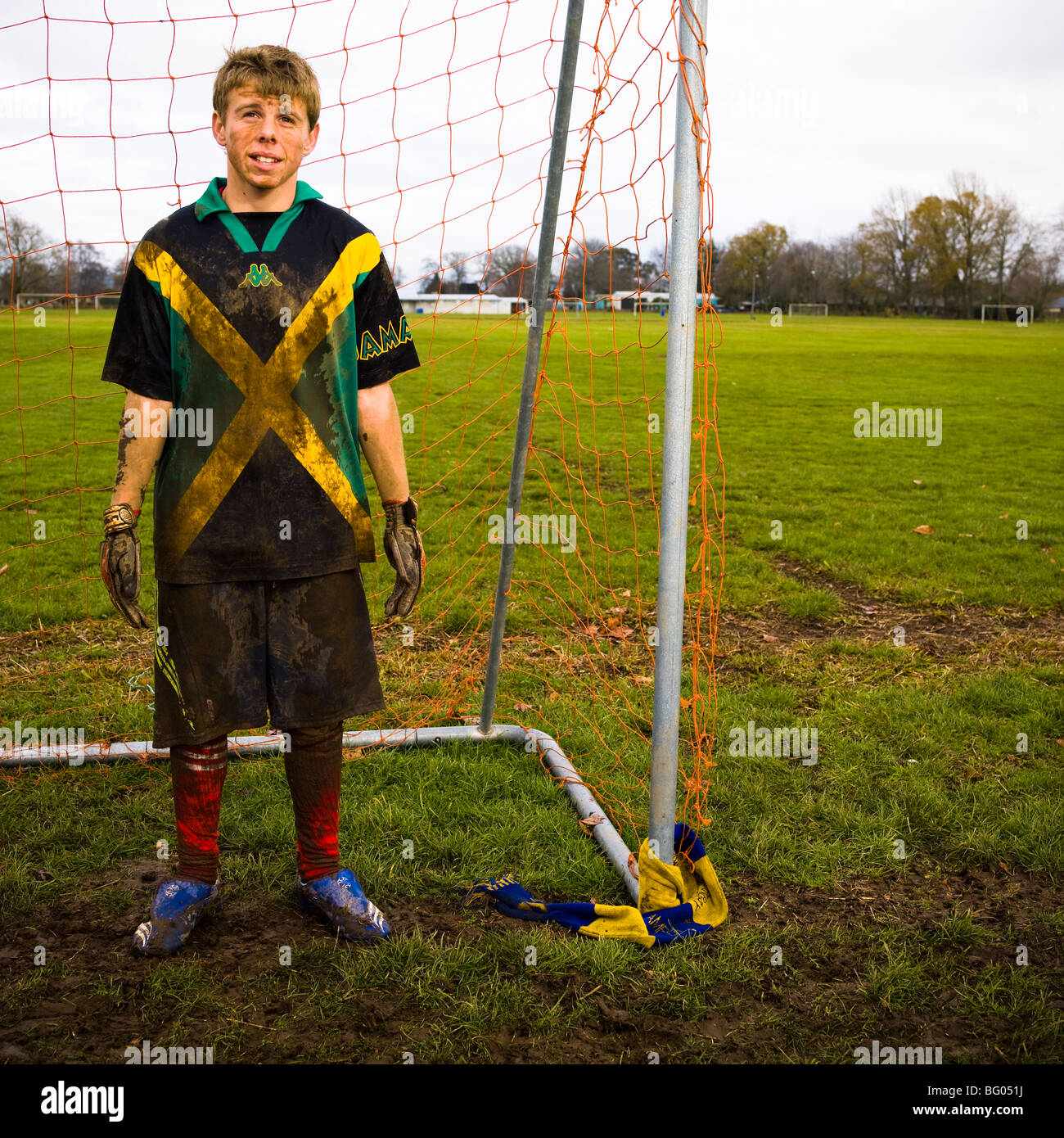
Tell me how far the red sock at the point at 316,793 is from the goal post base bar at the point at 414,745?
0.86 metres

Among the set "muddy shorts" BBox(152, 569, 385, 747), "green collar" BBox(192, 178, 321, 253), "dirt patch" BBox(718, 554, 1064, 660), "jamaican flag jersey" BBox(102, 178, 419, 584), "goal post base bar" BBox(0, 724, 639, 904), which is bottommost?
"goal post base bar" BBox(0, 724, 639, 904)

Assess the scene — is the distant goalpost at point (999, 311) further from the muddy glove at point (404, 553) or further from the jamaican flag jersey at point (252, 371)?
the jamaican flag jersey at point (252, 371)

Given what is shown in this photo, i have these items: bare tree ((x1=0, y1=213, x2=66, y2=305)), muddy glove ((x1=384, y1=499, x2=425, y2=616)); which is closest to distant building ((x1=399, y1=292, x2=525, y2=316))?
muddy glove ((x1=384, y1=499, x2=425, y2=616))

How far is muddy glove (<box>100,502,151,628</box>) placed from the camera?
8.02ft

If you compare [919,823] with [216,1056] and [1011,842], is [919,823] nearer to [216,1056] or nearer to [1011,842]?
[1011,842]

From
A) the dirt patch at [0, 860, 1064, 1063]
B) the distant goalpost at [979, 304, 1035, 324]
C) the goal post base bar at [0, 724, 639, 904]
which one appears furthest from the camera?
the distant goalpost at [979, 304, 1035, 324]

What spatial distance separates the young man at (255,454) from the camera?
92.7 inches

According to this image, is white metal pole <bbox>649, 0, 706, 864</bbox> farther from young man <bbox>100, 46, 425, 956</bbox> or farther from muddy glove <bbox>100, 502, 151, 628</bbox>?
muddy glove <bbox>100, 502, 151, 628</bbox>

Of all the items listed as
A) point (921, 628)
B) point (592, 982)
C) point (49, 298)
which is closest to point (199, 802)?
point (592, 982)

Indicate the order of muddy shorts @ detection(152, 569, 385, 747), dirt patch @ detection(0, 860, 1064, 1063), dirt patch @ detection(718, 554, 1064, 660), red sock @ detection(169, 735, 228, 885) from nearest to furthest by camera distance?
dirt patch @ detection(0, 860, 1064, 1063), muddy shorts @ detection(152, 569, 385, 747), red sock @ detection(169, 735, 228, 885), dirt patch @ detection(718, 554, 1064, 660)

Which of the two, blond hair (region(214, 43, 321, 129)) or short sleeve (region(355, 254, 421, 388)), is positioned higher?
blond hair (region(214, 43, 321, 129))

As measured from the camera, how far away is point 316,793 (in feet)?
8.72

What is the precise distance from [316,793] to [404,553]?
71cm

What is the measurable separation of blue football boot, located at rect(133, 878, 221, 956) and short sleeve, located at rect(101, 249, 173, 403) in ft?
4.31
